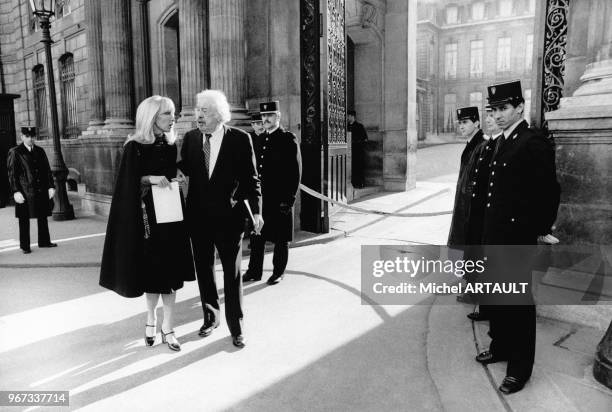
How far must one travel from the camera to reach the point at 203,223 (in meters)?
3.67

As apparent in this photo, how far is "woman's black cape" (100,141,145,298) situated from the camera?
339 centimetres

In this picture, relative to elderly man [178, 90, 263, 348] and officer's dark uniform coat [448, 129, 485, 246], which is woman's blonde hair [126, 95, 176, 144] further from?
officer's dark uniform coat [448, 129, 485, 246]

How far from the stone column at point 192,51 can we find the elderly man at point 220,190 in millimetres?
4423

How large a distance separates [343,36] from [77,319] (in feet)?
20.4

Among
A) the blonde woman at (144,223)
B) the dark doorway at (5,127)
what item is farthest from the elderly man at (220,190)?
the dark doorway at (5,127)

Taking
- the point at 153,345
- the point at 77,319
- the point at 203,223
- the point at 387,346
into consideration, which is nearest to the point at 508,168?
the point at 387,346

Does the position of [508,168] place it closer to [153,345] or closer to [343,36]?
[153,345]

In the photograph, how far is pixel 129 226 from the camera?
3.41 m

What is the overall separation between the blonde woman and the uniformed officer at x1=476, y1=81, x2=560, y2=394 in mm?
2290

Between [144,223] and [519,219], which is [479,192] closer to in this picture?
[519,219]

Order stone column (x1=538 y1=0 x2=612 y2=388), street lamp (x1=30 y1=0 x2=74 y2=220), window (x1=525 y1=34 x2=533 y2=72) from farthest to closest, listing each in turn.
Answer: window (x1=525 y1=34 x2=533 y2=72)
street lamp (x1=30 y1=0 x2=74 y2=220)
stone column (x1=538 y1=0 x2=612 y2=388)

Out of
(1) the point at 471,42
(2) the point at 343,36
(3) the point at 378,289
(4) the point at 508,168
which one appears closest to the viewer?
(4) the point at 508,168

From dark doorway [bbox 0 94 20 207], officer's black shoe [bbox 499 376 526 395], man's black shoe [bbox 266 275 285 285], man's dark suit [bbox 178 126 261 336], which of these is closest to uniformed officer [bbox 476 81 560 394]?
officer's black shoe [bbox 499 376 526 395]

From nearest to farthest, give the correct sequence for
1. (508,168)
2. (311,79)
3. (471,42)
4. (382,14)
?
(508,168)
(311,79)
(382,14)
(471,42)
